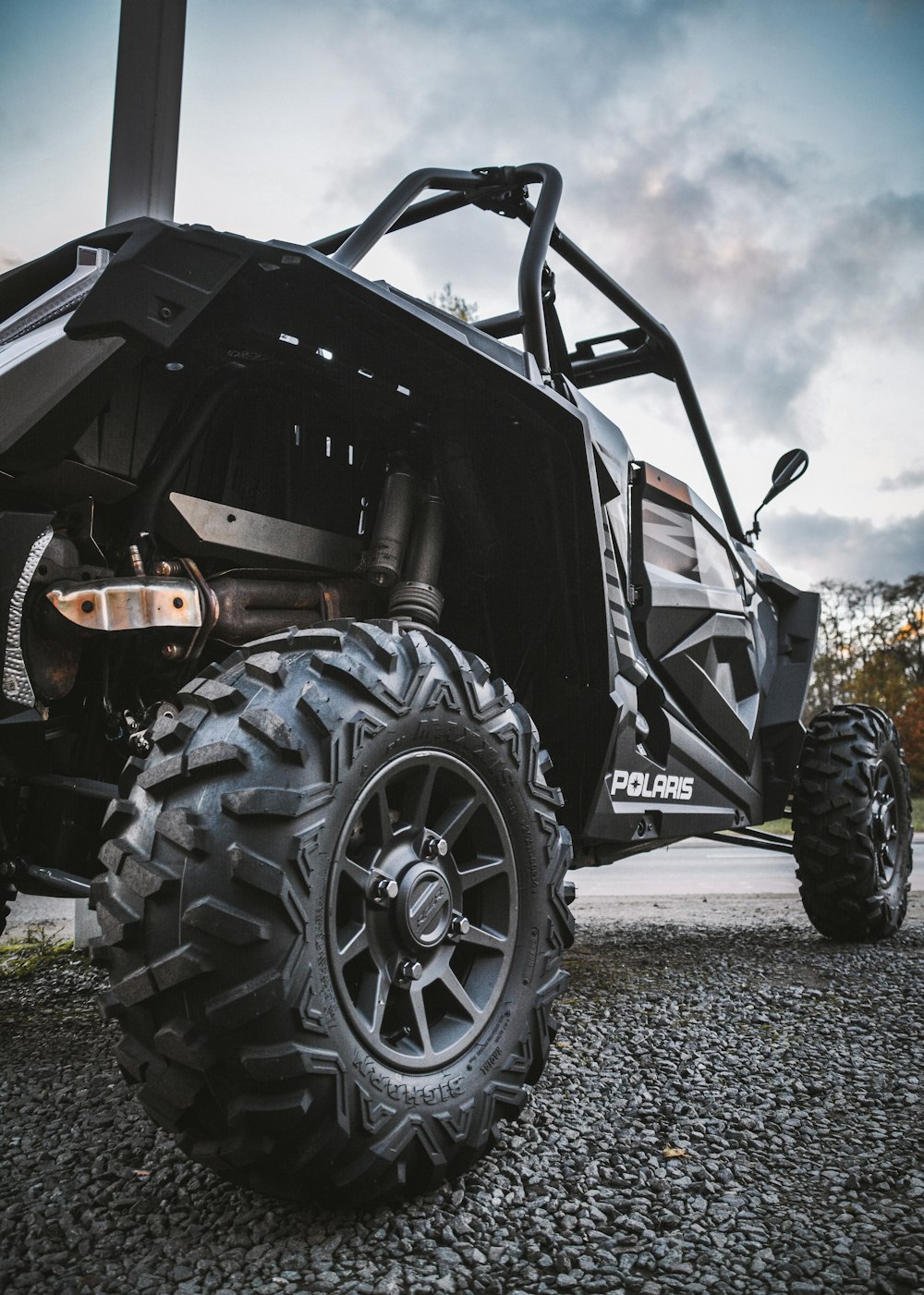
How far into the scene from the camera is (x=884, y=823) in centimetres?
483

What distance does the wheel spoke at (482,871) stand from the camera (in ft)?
6.82

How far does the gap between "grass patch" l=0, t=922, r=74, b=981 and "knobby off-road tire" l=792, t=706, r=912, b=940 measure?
344 cm

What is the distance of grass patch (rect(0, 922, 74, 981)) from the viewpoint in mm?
4234

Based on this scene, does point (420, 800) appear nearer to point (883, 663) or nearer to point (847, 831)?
point (847, 831)

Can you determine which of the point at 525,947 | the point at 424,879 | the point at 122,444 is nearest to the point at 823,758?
the point at 525,947

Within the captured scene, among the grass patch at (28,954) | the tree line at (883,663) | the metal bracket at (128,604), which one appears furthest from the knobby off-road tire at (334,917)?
the tree line at (883,663)

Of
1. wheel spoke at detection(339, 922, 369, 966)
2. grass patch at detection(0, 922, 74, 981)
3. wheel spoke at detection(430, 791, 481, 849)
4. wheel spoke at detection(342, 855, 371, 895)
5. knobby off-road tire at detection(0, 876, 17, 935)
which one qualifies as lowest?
grass patch at detection(0, 922, 74, 981)

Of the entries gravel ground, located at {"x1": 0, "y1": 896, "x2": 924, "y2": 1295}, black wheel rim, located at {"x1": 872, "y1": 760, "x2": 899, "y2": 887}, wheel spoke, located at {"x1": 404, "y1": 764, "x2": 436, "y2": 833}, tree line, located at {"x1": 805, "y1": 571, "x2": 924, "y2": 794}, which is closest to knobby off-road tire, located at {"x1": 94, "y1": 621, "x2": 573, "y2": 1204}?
wheel spoke, located at {"x1": 404, "y1": 764, "x2": 436, "y2": 833}

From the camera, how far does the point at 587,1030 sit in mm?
3123

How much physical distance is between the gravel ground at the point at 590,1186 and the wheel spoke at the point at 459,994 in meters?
0.30

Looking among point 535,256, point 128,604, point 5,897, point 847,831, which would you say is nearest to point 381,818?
point 128,604

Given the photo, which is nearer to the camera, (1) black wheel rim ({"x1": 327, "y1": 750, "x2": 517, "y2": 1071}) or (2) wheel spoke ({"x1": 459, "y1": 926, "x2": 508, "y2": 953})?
(1) black wheel rim ({"x1": 327, "y1": 750, "x2": 517, "y2": 1071})

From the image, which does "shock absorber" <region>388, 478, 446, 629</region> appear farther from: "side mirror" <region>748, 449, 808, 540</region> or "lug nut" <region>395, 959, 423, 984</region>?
"side mirror" <region>748, 449, 808, 540</region>

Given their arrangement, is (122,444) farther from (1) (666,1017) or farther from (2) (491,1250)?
(1) (666,1017)
